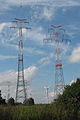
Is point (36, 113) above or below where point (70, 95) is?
below

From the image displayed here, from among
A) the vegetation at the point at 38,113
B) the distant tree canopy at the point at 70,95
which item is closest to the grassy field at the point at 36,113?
the vegetation at the point at 38,113

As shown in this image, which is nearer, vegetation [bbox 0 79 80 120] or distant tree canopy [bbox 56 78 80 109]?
vegetation [bbox 0 79 80 120]

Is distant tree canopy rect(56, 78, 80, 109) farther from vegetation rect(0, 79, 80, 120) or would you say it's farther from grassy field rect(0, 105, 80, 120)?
grassy field rect(0, 105, 80, 120)

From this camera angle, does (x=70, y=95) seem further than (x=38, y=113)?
Yes

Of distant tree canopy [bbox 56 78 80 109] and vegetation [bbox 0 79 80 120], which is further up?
distant tree canopy [bbox 56 78 80 109]

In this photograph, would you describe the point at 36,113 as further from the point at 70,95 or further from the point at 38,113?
the point at 70,95

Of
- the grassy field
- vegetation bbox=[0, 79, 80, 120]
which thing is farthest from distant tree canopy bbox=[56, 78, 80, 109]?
the grassy field

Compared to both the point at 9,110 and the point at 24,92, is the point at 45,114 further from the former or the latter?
the point at 24,92

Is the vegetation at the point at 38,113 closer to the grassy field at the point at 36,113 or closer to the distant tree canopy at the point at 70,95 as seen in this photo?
the grassy field at the point at 36,113

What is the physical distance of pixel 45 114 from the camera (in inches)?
513

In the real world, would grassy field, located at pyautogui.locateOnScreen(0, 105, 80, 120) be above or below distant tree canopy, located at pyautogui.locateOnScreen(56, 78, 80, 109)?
below

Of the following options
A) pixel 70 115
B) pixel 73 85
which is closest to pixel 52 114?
pixel 70 115

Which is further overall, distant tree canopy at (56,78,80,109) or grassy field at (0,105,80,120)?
distant tree canopy at (56,78,80,109)

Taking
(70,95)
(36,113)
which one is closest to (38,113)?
(36,113)
